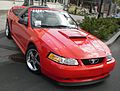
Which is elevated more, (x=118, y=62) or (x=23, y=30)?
(x=23, y=30)

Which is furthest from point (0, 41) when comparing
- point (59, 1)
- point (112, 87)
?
point (59, 1)

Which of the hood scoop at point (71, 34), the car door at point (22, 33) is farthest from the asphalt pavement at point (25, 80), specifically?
the hood scoop at point (71, 34)

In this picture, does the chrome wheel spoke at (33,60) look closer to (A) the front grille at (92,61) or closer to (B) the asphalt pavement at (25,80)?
(B) the asphalt pavement at (25,80)

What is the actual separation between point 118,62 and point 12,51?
3.13m

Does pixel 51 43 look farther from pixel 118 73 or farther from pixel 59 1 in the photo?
pixel 59 1

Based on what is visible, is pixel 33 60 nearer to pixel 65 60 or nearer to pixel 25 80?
pixel 25 80

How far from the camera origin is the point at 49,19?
5910 mm

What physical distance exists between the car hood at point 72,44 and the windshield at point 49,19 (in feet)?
1.41

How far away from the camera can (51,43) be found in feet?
15.3

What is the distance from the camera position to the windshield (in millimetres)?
5727

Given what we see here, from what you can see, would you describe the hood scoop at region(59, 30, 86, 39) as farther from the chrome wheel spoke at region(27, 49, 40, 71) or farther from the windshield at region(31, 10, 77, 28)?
the chrome wheel spoke at region(27, 49, 40, 71)

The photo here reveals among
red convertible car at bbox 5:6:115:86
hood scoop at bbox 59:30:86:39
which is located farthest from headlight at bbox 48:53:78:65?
hood scoop at bbox 59:30:86:39

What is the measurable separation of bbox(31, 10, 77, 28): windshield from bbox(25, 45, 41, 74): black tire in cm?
70

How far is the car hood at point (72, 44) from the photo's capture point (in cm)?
443
